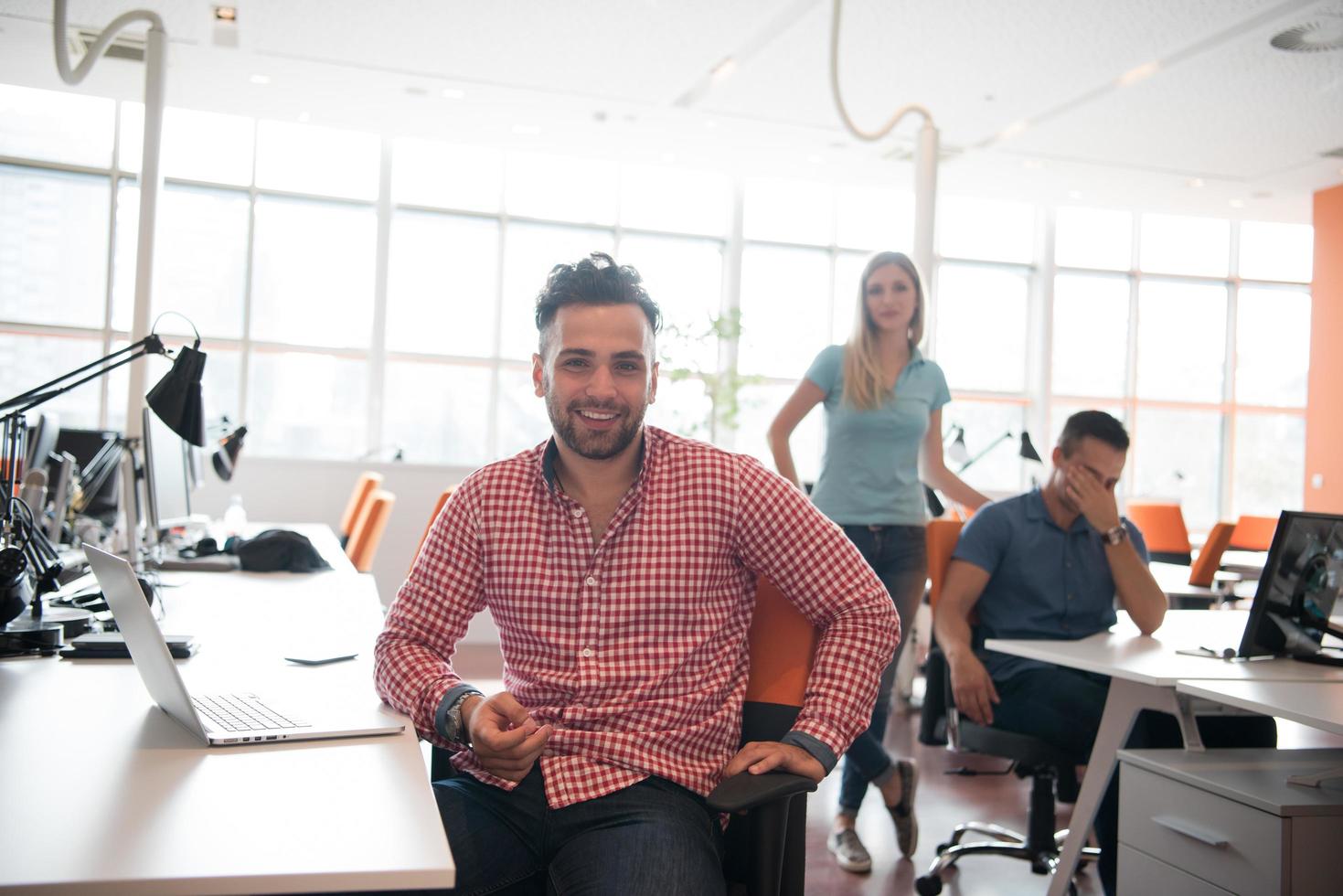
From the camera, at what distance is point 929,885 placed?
2678mm

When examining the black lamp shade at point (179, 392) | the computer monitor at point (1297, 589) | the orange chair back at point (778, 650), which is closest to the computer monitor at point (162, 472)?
the black lamp shade at point (179, 392)

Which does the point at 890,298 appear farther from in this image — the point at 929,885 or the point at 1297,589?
the point at 929,885

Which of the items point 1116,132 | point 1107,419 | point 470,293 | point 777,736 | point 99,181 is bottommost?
point 777,736

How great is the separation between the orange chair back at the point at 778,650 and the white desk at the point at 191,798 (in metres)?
0.58

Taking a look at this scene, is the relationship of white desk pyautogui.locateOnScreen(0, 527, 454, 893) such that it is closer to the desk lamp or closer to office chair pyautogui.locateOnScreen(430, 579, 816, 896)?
the desk lamp

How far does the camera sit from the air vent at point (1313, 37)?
18.8 ft

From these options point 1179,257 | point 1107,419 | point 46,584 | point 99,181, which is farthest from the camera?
point 1179,257

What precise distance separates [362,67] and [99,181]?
9.19 ft

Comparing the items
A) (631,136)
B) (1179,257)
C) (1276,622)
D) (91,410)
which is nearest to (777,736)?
(1276,622)

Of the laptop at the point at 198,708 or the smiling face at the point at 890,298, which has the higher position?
the smiling face at the point at 890,298

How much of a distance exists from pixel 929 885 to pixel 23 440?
8.43 feet

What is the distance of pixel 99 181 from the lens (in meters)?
8.23

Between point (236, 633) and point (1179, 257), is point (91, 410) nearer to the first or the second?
point (236, 633)

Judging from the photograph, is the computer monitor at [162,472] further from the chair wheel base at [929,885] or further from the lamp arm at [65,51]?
the chair wheel base at [929,885]
